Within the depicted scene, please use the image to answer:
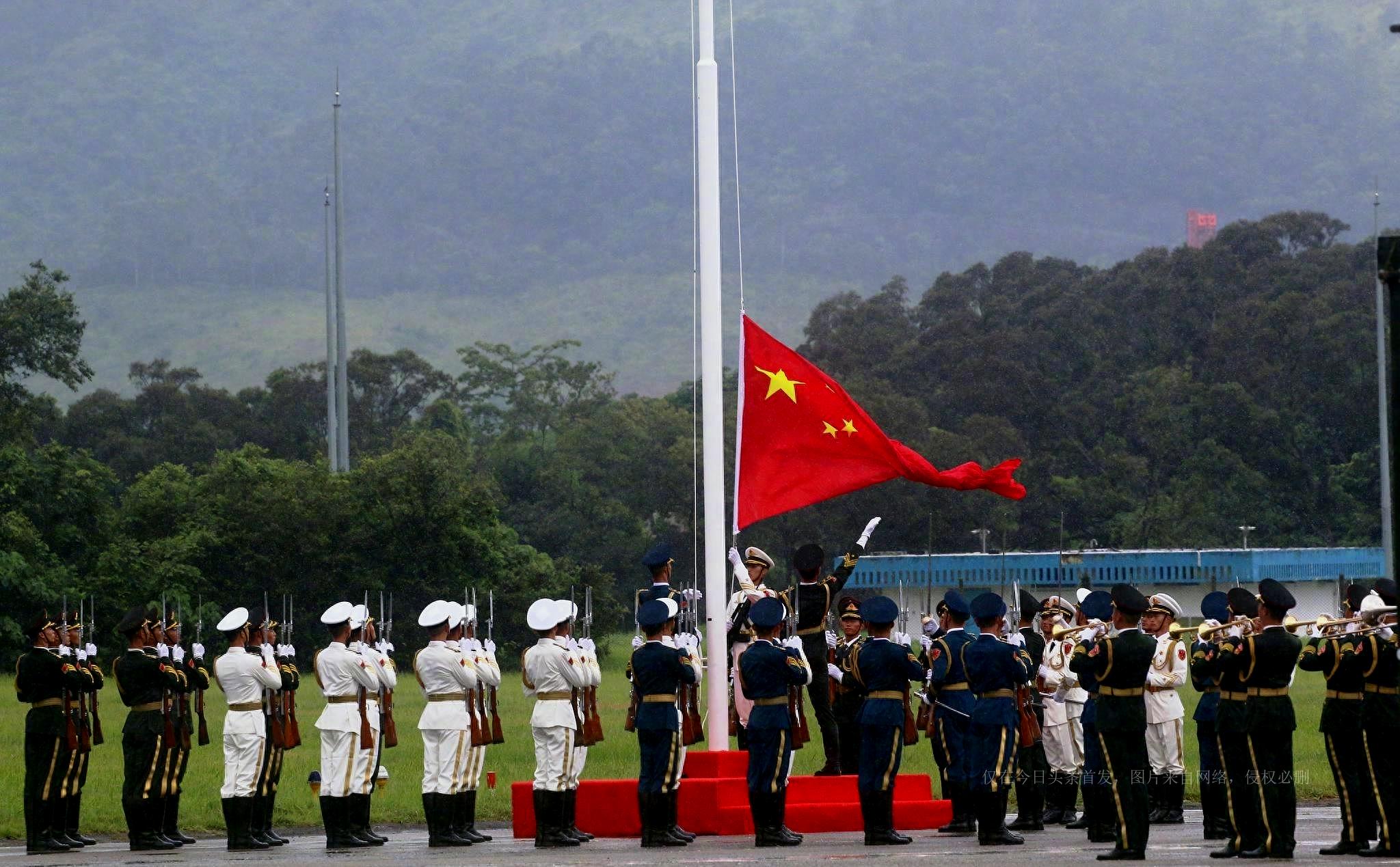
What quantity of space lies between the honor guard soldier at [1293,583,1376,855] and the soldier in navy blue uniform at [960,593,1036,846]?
2094mm

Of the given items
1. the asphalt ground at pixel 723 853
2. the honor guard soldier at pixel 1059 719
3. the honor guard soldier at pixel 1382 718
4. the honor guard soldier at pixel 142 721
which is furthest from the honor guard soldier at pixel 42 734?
the honor guard soldier at pixel 1382 718

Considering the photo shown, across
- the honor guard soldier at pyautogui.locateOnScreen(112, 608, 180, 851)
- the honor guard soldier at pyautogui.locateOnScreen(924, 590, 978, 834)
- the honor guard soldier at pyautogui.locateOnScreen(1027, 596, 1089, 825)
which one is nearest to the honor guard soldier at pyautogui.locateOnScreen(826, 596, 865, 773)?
the honor guard soldier at pyautogui.locateOnScreen(924, 590, 978, 834)

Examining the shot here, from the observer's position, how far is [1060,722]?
15.9 meters

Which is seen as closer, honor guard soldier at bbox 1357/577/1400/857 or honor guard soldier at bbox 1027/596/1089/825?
honor guard soldier at bbox 1357/577/1400/857

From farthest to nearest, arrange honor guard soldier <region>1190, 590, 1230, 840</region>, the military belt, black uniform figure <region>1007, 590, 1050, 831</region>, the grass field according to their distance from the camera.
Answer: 1. the grass field
2. black uniform figure <region>1007, 590, 1050, 831</region>
3. honor guard soldier <region>1190, 590, 1230, 840</region>
4. the military belt

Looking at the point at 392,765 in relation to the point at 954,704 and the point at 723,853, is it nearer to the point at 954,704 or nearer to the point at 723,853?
the point at 954,704

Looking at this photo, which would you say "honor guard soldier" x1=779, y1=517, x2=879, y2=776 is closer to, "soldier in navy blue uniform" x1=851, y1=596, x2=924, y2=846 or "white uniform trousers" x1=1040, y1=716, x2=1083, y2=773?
"soldier in navy blue uniform" x1=851, y1=596, x2=924, y2=846

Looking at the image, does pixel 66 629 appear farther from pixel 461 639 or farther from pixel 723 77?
pixel 723 77

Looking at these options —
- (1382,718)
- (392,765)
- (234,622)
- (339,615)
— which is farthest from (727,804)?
(392,765)

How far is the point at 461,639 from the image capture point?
1547 centimetres

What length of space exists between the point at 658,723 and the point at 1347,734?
4.63 metres

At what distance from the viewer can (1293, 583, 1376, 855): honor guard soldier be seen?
1262cm

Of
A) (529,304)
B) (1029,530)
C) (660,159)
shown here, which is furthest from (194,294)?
(1029,530)

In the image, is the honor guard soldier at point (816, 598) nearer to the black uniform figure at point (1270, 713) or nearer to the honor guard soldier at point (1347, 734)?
the black uniform figure at point (1270, 713)
